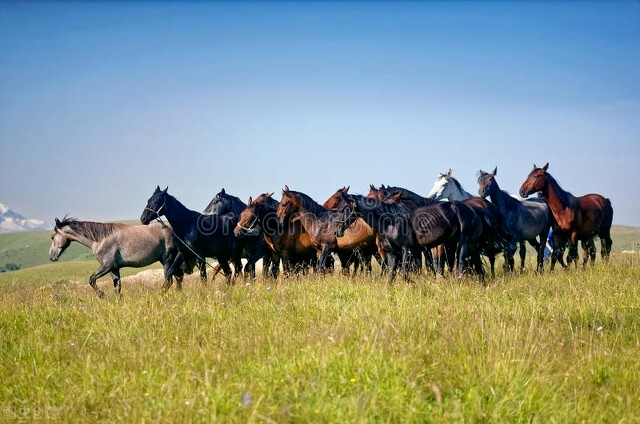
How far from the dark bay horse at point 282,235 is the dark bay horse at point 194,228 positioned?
545 mm

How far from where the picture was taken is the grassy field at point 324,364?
13.9 ft

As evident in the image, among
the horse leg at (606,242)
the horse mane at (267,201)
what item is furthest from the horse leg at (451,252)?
the horse leg at (606,242)

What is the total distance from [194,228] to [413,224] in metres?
5.36

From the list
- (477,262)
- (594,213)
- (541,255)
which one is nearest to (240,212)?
(477,262)

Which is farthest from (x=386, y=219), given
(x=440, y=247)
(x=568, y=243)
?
(x=568, y=243)

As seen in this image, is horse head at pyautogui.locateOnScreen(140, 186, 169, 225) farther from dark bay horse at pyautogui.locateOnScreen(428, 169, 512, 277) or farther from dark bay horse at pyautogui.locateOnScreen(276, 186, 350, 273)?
dark bay horse at pyautogui.locateOnScreen(428, 169, 512, 277)

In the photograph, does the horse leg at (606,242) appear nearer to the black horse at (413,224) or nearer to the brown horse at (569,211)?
the brown horse at (569,211)

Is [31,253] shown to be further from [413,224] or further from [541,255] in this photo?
[413,224]

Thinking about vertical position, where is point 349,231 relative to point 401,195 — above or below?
below

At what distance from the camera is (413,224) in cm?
1152

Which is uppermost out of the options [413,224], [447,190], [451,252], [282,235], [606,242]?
[447,190]

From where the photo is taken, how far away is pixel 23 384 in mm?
5164

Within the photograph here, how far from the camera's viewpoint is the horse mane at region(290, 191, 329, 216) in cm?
1430

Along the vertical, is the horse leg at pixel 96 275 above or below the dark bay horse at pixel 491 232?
below
